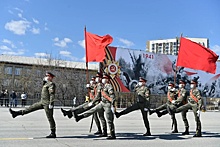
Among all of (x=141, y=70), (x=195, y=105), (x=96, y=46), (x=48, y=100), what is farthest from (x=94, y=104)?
(x=141, y=70)

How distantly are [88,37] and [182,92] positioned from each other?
4.50 meters

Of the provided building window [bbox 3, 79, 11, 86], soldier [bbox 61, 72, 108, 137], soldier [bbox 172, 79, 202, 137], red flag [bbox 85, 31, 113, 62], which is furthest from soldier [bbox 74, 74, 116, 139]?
building window [bbox 3, 79, 11, 86]

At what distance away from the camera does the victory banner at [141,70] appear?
135 ft

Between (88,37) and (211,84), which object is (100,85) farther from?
(211,84)

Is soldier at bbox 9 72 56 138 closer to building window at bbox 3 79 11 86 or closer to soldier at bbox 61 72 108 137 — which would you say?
soldier at bbox 61 72 108 137

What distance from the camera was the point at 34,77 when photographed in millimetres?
58281

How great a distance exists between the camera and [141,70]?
43.4 meters

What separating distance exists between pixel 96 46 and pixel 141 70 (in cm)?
3005

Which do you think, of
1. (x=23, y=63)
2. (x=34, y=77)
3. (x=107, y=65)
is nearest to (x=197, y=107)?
(x=107, y=65)

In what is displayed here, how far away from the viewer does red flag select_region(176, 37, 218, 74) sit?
13703mm

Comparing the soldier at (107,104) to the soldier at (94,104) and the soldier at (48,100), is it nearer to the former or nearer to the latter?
the soldier at (94,104)

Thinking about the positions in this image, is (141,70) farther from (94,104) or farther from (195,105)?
(94,104)

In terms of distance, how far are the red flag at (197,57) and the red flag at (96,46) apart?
3349 millimetres

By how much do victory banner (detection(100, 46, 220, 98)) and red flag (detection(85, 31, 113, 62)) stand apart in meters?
26.5
